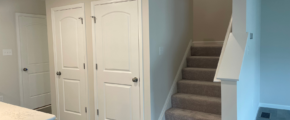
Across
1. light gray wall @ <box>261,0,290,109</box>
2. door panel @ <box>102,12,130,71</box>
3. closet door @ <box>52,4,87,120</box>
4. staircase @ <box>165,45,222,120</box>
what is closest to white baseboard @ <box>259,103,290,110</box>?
light gray wall @ <box>261,0,290,109</box>

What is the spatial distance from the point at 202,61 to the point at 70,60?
2161 millimetres

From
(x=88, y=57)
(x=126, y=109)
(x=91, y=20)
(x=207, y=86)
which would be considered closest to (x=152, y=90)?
(x=126, y=109)

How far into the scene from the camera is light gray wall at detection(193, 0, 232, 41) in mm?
4441

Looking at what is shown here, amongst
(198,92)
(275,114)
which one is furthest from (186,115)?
(275,114)

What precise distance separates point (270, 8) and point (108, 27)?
2.97 m

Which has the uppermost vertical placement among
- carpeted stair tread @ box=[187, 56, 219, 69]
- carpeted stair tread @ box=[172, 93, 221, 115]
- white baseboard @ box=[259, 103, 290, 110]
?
carpeted stair tread @ box=[187, 56, 219, 69]

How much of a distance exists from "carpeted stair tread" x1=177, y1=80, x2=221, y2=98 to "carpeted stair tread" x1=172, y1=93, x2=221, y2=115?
0.10m

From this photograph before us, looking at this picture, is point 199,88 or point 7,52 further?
point 7,52

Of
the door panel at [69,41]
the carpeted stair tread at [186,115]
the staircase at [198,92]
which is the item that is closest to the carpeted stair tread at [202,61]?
the staircase at [198,92]

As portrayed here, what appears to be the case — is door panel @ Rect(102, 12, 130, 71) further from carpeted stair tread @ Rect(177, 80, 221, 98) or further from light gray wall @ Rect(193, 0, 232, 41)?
light gray wall @ Rect(193, 0, 232, 41)

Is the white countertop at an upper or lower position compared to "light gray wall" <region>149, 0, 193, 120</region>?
lower

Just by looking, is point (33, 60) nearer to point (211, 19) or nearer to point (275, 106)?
point (211, 19)

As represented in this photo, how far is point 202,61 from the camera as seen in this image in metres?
3.61

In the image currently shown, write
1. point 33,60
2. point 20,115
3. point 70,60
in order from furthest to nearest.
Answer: point 33,60, point 70,60, point 20,115
